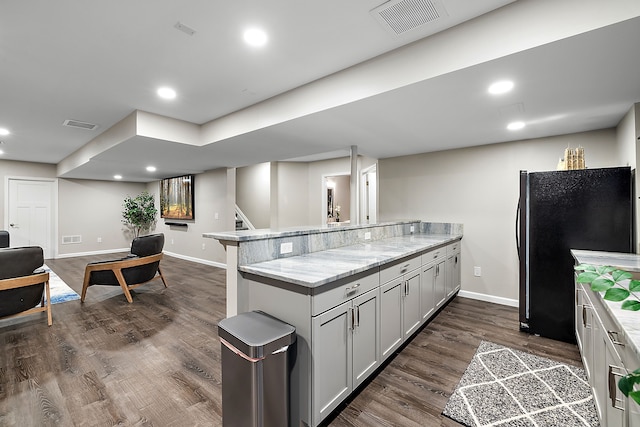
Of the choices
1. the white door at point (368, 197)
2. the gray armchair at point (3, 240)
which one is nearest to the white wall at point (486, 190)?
the white door at point (368, 197)

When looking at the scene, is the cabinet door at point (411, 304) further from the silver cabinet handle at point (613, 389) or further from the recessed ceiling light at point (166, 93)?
the recessed ceiling light at point (166, 93)

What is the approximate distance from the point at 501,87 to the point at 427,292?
2.01 m

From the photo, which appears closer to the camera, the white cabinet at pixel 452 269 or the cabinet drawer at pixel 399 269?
the cabinet drawer at pixel 399 269

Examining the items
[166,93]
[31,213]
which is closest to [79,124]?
[166,93]

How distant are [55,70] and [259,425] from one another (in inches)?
125

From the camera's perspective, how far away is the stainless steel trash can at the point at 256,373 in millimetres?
1514

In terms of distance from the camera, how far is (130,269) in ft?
13.7

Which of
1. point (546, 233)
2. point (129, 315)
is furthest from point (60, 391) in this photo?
point (546, 233)

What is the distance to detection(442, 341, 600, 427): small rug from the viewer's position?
5.89 ft

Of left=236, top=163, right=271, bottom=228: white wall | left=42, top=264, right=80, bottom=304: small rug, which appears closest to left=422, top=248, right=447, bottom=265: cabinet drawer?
left=236, top=163, right=271, bottom=228: white wall

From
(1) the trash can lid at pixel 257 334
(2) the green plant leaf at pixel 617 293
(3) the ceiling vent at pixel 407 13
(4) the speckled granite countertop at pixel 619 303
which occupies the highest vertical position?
(3) the ceiling vent at pixel 407 13

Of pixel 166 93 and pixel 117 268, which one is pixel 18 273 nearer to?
pixel 117 268

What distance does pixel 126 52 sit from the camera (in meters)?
2.25

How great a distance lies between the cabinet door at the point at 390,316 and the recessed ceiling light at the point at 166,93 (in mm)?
2730
